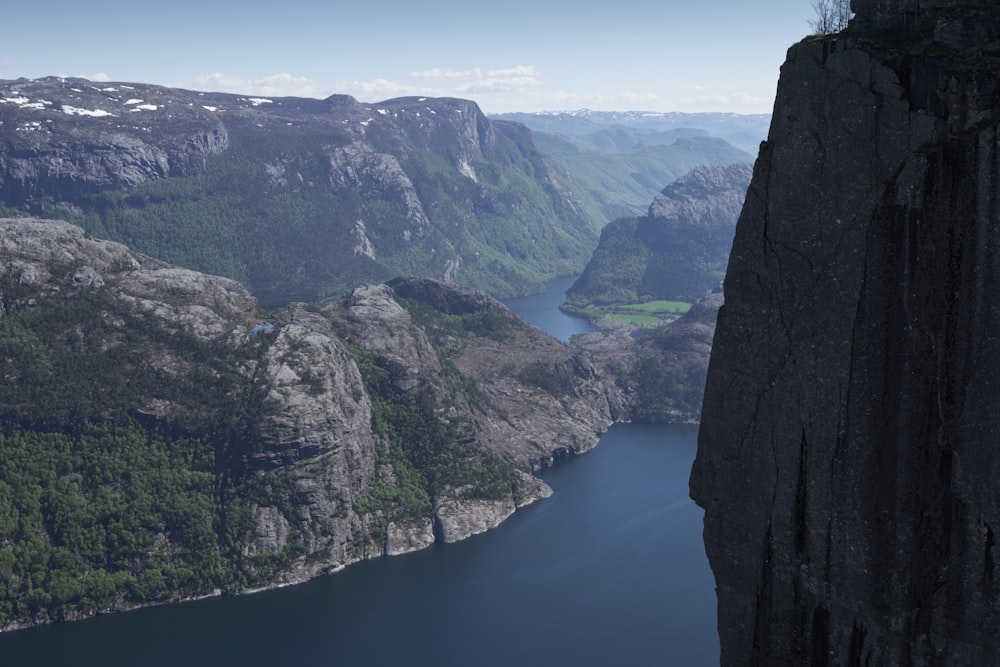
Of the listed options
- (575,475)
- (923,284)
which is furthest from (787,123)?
(575,475)

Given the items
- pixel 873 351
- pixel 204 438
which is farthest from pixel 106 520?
pixel 873 351

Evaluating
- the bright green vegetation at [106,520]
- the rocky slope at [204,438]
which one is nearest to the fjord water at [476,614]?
the bright green vegetation at [106,520]

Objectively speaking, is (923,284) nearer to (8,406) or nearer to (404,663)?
(404,663)

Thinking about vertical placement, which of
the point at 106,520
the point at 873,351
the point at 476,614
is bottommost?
the point at 476,614

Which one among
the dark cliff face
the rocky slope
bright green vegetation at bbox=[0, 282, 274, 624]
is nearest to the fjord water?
the rocky slope

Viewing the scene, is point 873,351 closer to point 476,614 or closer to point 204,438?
point 476,614

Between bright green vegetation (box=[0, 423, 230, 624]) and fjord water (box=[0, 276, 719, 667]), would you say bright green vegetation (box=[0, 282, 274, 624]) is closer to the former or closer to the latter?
bright green vegetation (box=[0, 423, 230, 624])

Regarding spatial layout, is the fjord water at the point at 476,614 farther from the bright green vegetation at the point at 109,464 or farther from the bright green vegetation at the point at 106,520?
the bright green vegetation at the point at 109,464
